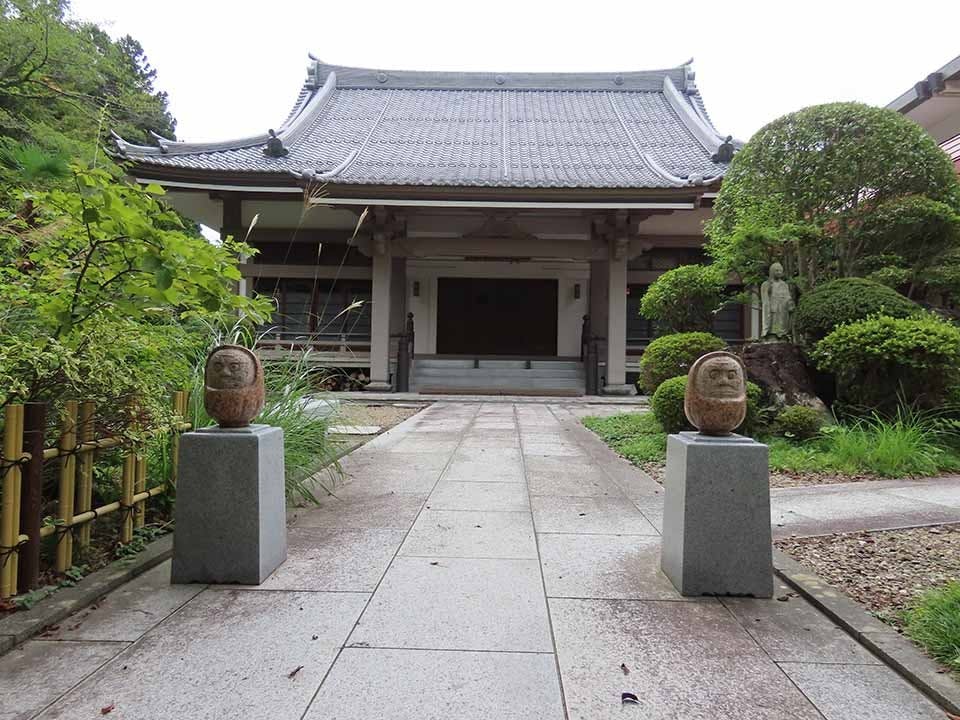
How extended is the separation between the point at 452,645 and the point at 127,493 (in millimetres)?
1842

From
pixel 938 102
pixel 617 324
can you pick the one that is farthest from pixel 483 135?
pixel 938 102

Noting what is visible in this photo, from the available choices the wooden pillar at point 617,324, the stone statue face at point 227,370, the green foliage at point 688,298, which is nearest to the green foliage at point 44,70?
the stone statue face at point 227,370

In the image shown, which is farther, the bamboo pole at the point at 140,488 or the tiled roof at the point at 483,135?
the tiled roof at the point at 483,135

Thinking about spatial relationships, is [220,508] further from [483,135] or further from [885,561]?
[483,135]

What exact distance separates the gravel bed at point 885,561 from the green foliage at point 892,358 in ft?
8.13

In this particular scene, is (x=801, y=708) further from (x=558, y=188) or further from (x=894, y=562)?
(x=558, y=188)

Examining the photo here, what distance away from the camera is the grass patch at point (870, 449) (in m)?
4.96

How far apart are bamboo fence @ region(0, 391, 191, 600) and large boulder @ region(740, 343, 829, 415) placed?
583cm

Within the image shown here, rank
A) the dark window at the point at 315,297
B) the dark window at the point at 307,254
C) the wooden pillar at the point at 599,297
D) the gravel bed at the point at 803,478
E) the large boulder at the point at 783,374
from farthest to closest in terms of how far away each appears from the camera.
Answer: the dark window at the point at 315,297 < the dark window at the point at 307,254 < the wooden pillar at the point at 599,297 < the large boulder at the point at 783,374 < the gravel bed at the point at 803,478

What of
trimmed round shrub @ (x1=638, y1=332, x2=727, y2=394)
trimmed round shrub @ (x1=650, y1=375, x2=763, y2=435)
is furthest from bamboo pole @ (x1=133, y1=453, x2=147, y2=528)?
trimmed round shrub @ (x1=638, y1=332, x2=727, y2=394)

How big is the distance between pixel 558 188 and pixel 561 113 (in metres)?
7.74

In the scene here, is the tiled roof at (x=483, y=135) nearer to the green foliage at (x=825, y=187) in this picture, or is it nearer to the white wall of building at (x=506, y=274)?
the white wall of building at (x=506, y=274)

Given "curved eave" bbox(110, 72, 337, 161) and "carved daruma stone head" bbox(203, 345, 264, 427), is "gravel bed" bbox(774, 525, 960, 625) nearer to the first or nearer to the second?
"carved daruma stone head" bbox(203, 345, 264, 427)

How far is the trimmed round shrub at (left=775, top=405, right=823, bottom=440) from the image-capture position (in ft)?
19.2
